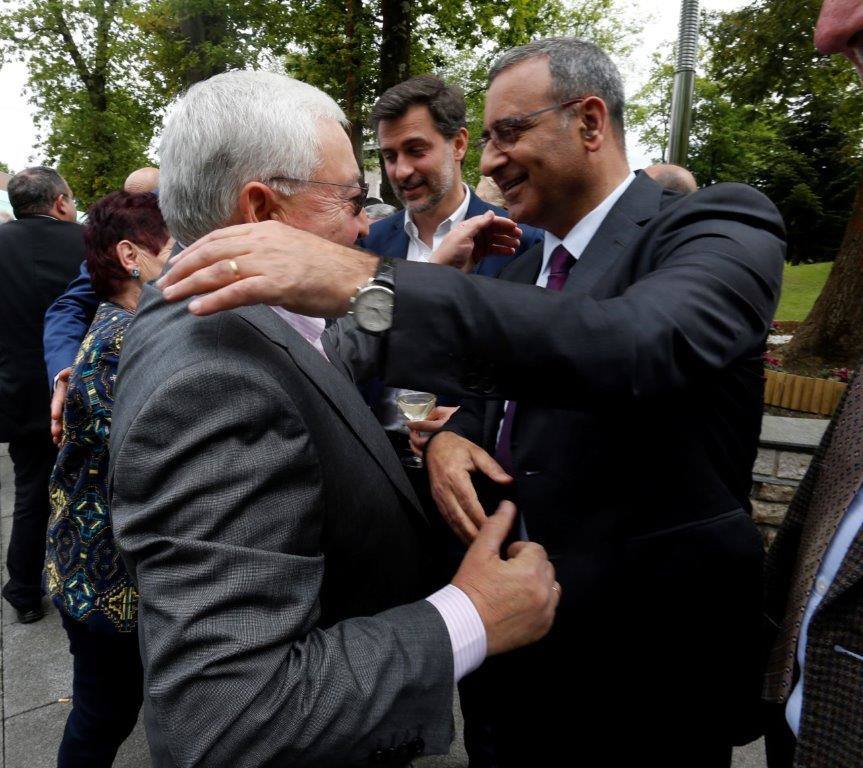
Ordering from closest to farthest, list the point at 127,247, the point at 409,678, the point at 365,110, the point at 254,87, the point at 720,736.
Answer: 1. the point at 409,678
2. the point at 254,87
3. the point at 720,736
4. the point at 127,247
5. the point at 365,110

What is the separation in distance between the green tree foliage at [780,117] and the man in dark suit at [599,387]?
9790mm

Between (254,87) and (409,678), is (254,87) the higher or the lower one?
the higher one

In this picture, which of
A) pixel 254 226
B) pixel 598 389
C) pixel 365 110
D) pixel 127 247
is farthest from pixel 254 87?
pixel 365 110

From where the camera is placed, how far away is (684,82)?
533cm

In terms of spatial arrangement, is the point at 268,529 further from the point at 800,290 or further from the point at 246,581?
the point at 800,290

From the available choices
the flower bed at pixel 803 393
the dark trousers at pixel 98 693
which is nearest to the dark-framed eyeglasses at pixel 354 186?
the dark trousers at pixel 98 693

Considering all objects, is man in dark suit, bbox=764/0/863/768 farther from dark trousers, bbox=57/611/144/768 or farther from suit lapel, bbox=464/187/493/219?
suit lapel, bbox=464/187/493/219

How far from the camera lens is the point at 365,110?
1184 centimetres

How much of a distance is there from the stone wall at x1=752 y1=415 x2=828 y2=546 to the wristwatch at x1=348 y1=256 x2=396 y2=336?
3.35m

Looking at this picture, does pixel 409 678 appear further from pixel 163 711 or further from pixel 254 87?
pixel 254 87

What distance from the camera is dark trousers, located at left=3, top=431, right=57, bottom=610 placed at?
13.3ft

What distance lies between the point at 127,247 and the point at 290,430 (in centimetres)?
202

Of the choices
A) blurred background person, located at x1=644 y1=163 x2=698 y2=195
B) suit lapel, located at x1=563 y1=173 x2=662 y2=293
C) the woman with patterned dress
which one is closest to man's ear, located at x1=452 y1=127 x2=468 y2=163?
blurred background person, located at x1=644 y1=163 x2=698 y2=195

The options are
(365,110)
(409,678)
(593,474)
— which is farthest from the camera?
(365,110)
